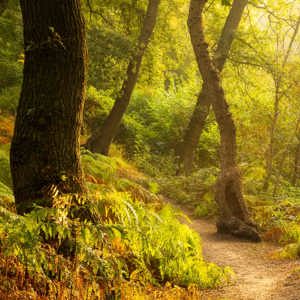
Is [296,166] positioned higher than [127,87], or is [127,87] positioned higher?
[127,87]

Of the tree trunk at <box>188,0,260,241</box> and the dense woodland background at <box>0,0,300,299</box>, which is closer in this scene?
the dense woodland background at <box>0,0,300,299</box>

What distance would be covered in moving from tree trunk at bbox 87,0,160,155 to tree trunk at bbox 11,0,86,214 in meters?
9.32

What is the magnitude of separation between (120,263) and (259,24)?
14.0m

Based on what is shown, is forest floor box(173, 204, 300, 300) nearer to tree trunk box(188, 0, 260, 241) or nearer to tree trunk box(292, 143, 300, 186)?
tree trunk box(188, 0, 260, 241)

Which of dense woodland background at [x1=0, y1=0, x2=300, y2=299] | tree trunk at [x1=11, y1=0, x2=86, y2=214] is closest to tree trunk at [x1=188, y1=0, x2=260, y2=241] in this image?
dense woodland background at [x1=0, y1=0, x2=300, y2=299]

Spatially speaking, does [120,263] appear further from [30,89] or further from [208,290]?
[208,290]

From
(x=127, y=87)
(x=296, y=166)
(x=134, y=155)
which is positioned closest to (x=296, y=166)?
(x=296, y=166)

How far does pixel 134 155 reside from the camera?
62.7 ft

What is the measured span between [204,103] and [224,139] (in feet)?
22.3

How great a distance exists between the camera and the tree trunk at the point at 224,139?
912 centimetres

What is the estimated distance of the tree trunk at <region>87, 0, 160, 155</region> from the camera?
1389cm

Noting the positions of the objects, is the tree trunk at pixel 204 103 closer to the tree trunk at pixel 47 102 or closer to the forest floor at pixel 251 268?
the forest floor at pixel 251 268

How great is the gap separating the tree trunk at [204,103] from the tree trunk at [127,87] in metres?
2.19

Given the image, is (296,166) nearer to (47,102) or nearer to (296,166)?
(296,166)
